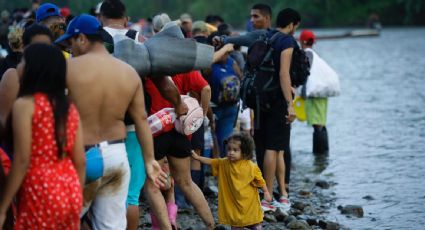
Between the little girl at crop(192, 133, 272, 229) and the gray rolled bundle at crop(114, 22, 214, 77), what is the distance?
4.46 feet

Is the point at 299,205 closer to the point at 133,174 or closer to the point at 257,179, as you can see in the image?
the point at 257,179

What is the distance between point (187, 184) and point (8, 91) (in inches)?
85.9

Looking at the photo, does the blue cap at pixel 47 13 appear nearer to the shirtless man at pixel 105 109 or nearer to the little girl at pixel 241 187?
the little girl at pixel 241 187

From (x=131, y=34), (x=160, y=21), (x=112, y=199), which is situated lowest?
(x=112, y=199)

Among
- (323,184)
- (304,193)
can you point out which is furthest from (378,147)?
(304,193)

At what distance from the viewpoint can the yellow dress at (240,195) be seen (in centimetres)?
830

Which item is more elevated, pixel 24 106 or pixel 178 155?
pixel 24 106

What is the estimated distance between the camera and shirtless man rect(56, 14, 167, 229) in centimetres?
601

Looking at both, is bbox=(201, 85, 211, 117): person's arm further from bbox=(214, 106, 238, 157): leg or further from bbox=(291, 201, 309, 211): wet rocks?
bbox=(214, 106, 238, 157): leg

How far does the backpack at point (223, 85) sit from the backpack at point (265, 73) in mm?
1112

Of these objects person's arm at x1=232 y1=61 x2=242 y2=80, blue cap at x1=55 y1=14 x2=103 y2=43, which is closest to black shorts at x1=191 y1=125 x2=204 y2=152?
person's arm at x1=232 y1=61 x2=242 y2=80

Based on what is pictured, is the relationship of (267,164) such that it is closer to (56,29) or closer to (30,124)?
(56,29)

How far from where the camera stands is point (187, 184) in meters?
8.16

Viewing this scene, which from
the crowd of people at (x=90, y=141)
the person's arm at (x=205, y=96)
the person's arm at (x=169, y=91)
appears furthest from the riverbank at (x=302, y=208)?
the person's arm at (x=169, y=91)
